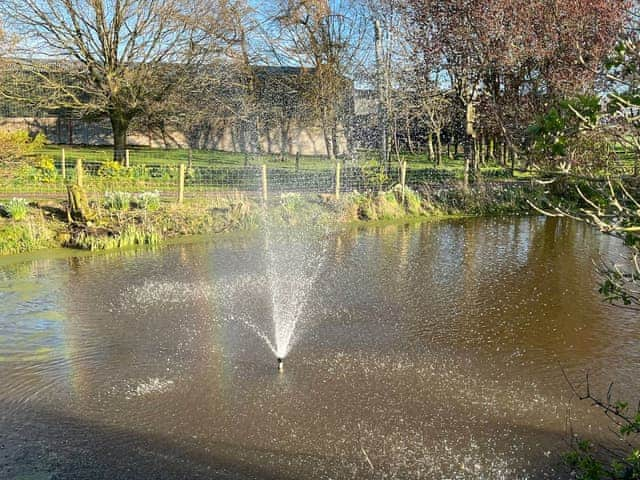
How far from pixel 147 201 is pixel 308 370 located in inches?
359

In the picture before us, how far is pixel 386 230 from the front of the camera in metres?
15.0

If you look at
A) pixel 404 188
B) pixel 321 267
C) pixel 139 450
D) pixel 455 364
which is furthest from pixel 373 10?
pixel 139 450

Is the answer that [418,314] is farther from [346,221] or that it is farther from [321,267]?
[346,221]

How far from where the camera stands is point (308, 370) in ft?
20.7

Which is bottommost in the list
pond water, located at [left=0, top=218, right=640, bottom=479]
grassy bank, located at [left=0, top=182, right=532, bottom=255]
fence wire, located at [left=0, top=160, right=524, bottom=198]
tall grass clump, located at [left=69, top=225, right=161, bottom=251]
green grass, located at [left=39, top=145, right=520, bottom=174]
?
pond water, located at [left=0, top=218, right=640, bottom=479]

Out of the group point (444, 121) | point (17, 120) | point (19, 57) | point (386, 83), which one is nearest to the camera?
point (19, 57)

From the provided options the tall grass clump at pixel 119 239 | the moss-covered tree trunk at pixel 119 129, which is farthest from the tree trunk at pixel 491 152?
the tall grass clump at pixel 119 239

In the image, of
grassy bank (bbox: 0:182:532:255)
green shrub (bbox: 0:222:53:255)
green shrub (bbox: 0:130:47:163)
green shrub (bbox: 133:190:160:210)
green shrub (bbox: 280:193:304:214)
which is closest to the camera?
green shrub (bbox: 0:222:53:255)

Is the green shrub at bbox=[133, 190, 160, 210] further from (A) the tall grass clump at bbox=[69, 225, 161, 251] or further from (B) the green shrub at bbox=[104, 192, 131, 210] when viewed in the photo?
(A) the tall grass clump at bbox=[69, 225, 161, 251]

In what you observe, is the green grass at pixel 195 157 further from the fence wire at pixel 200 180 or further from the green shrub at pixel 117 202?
the green shrub at pixel 117 202

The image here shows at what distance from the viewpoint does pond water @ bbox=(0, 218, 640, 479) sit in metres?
4.73

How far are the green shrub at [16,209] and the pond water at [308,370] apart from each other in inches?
82.4

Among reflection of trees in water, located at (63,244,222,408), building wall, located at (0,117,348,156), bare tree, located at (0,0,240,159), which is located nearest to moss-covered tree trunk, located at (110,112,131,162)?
bare tree, located at (0,0,240,159)

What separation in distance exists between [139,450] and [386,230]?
10766 mm
